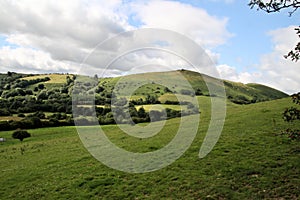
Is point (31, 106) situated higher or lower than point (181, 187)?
higher

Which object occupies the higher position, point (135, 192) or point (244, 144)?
point (244, 144)

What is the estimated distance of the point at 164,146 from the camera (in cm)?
3238

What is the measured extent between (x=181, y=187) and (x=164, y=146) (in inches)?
497

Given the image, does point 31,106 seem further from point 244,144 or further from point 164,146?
point 244,144

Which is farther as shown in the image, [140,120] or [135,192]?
[140,120]

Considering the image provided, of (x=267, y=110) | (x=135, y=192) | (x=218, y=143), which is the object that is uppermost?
(x=267, y=110)

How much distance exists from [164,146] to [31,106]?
91753mm

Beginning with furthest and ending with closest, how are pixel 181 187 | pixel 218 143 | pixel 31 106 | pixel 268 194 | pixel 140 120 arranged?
pixel 31 106, pixel 140 120, pixel 218 143, pixel 181 187, pixel 268 194

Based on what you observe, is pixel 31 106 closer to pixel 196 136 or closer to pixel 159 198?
pixel 196 136

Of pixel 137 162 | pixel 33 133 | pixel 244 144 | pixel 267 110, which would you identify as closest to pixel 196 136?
pixel 244 144

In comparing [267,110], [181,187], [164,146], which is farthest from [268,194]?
[267,110]

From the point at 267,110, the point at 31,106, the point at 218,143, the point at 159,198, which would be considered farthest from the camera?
the point at 31,106

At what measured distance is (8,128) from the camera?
78.3 m

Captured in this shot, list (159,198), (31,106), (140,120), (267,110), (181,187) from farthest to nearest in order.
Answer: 1. (31,106)
2. (140,120)
3. (267,110)
4. (181,187)
5. (159,198)
